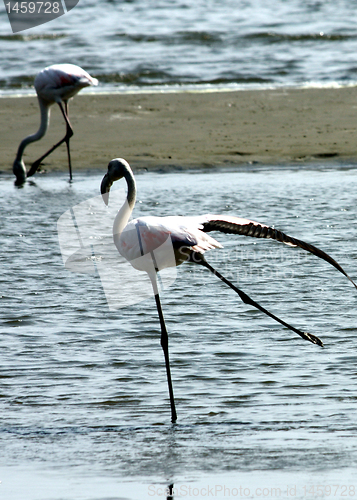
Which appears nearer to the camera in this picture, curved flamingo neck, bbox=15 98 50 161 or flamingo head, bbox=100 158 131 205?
flamingo head, bbox=100 158 131 205

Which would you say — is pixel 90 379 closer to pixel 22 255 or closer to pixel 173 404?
pixel 173 404

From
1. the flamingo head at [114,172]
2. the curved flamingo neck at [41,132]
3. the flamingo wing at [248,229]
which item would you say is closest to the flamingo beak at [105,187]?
the flamingo head at [114,172]

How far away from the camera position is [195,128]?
1405 cm

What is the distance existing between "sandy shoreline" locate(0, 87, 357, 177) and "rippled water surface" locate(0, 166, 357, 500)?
455 cm

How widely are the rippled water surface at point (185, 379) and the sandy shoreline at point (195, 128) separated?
4.55 m

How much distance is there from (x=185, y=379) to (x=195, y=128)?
9.60 m

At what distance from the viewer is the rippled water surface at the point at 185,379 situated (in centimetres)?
373

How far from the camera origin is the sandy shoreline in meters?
12.7

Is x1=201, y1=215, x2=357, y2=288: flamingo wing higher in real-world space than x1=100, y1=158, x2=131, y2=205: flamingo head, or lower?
lower

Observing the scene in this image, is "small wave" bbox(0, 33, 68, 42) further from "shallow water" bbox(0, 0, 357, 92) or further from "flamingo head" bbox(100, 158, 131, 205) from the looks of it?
"flamingo head" bbox(100, 158, 131, 205)

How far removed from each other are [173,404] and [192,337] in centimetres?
117

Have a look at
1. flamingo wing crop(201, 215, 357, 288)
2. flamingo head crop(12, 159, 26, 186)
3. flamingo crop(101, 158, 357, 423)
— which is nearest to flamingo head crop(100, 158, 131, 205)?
flamingo crop(101, 158, 357, 423)

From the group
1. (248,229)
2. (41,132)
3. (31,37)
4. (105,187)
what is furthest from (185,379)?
(31,37)

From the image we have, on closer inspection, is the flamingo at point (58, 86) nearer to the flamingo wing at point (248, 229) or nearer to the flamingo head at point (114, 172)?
the flamingo head at point (114, 172)
